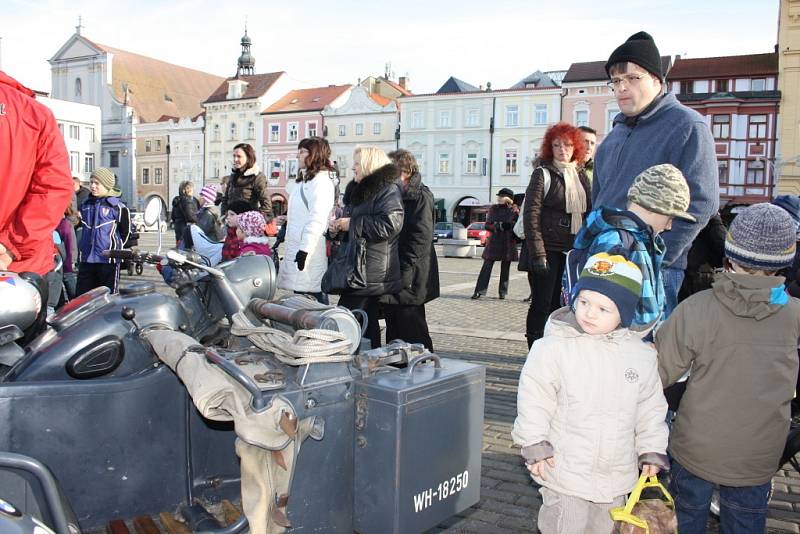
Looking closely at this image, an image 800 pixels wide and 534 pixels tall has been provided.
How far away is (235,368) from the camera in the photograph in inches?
85.3

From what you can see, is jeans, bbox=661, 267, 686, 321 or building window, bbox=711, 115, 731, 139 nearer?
jeans, bbox=661, 267, 686, 321

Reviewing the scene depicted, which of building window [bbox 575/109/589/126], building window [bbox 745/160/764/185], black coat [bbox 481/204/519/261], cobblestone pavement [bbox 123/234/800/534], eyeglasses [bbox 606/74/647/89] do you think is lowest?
cobblestone pavement [bbox 123/234/800/534]

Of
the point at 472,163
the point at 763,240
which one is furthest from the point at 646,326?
the point at 472,163

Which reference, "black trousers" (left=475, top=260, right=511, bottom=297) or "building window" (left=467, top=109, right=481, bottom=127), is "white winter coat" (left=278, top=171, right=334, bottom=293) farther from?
"building window" (left=467, top=109, right=481, bottom=127)

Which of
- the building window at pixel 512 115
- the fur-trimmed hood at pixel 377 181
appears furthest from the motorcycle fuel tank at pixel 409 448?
the building window at pixel 512 115

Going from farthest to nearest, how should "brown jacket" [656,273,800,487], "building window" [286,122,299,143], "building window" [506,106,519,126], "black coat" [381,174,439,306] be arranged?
"building window" [286,122,299,143]
"building window" [506,106,519,126]
"black coat" [381,174,439,306]
"brown jacket" [656,273,800,487]

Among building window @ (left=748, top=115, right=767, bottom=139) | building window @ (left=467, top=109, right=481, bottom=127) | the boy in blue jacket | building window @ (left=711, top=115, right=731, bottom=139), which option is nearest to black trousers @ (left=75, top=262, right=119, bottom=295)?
the boy in blue jacket

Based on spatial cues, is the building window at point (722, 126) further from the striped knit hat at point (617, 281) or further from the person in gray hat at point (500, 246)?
the striped knit hat at point (617, 281)

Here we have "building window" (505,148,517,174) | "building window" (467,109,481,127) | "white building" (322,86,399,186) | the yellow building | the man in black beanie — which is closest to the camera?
the man in black beanie

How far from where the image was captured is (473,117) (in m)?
51.7

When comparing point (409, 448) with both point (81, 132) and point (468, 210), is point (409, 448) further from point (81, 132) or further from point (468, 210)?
point (81, 132)

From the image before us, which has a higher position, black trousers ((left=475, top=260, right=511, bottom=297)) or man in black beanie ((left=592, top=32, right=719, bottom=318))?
man in black beanie ((left=592, top=32, right=719, bottom=318))

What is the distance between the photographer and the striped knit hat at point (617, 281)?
246 cm

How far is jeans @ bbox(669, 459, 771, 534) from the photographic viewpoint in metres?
2.69
